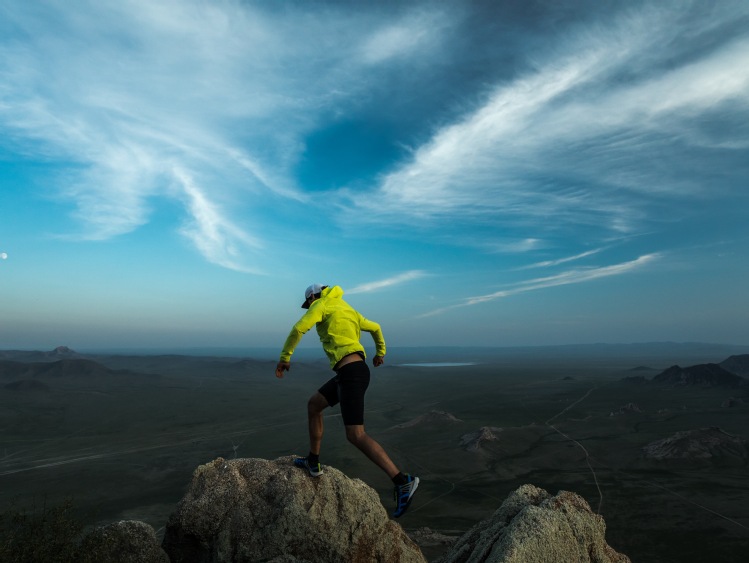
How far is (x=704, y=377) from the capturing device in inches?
4791

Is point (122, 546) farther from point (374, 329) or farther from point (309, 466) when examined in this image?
point (374, 329)

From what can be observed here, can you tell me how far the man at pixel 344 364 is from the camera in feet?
21.6

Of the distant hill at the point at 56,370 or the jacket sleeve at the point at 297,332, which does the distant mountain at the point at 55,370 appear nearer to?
the distant hill at the point at 56,370

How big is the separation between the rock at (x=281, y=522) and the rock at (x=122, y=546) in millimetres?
549

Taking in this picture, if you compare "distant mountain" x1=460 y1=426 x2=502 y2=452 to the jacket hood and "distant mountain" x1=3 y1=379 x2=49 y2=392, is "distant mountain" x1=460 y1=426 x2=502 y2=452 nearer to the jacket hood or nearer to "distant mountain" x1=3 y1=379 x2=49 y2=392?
the jacket hood

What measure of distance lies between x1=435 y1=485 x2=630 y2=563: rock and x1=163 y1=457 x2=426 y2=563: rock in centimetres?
218

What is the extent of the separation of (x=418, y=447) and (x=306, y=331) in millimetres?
65769

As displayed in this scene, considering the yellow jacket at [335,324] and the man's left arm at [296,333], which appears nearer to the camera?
the man's left arm at [296,333]

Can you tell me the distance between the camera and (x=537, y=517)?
5.77m

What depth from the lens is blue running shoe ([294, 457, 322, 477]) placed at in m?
8.65

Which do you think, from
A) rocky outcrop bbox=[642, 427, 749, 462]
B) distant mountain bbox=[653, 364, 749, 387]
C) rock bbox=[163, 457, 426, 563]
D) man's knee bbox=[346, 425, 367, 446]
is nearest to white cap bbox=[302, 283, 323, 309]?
man's knee bbox=[346, 425, 367, 446]

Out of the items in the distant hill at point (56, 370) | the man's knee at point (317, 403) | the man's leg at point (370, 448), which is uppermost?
the man's knee at point (317, 403)

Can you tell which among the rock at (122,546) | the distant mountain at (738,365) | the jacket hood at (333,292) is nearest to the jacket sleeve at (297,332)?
the jacket hood at (333,292)

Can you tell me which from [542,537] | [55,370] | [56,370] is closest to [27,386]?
[55,370]
